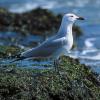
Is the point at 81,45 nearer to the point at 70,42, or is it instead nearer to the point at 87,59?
the point at 87,59

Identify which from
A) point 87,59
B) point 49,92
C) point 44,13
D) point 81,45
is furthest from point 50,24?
point 49,92

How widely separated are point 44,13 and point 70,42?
9.68m

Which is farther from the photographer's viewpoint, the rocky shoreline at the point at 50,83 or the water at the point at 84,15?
the water at the point at 84,15

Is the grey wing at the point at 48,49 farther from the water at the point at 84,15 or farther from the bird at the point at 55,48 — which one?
the water at the point at 84,15

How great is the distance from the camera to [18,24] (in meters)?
17.2

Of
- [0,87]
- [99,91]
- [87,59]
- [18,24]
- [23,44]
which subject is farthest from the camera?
[18,24]

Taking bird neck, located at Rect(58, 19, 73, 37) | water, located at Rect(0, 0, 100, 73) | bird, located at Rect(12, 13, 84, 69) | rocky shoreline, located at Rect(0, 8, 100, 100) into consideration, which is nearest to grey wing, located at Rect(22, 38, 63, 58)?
bird, located at Rect(12, 13, 84, 69)

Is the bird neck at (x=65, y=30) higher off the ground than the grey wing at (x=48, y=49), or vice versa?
the bird neck at (x=65, y=30)

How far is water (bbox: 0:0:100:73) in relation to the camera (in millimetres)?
13500

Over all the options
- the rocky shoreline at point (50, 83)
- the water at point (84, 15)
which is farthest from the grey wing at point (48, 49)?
the water at point (84, 15)

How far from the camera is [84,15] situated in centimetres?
1975

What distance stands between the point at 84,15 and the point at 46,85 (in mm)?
12431

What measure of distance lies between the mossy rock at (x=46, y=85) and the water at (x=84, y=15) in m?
2.72

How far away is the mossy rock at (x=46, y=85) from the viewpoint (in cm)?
733
